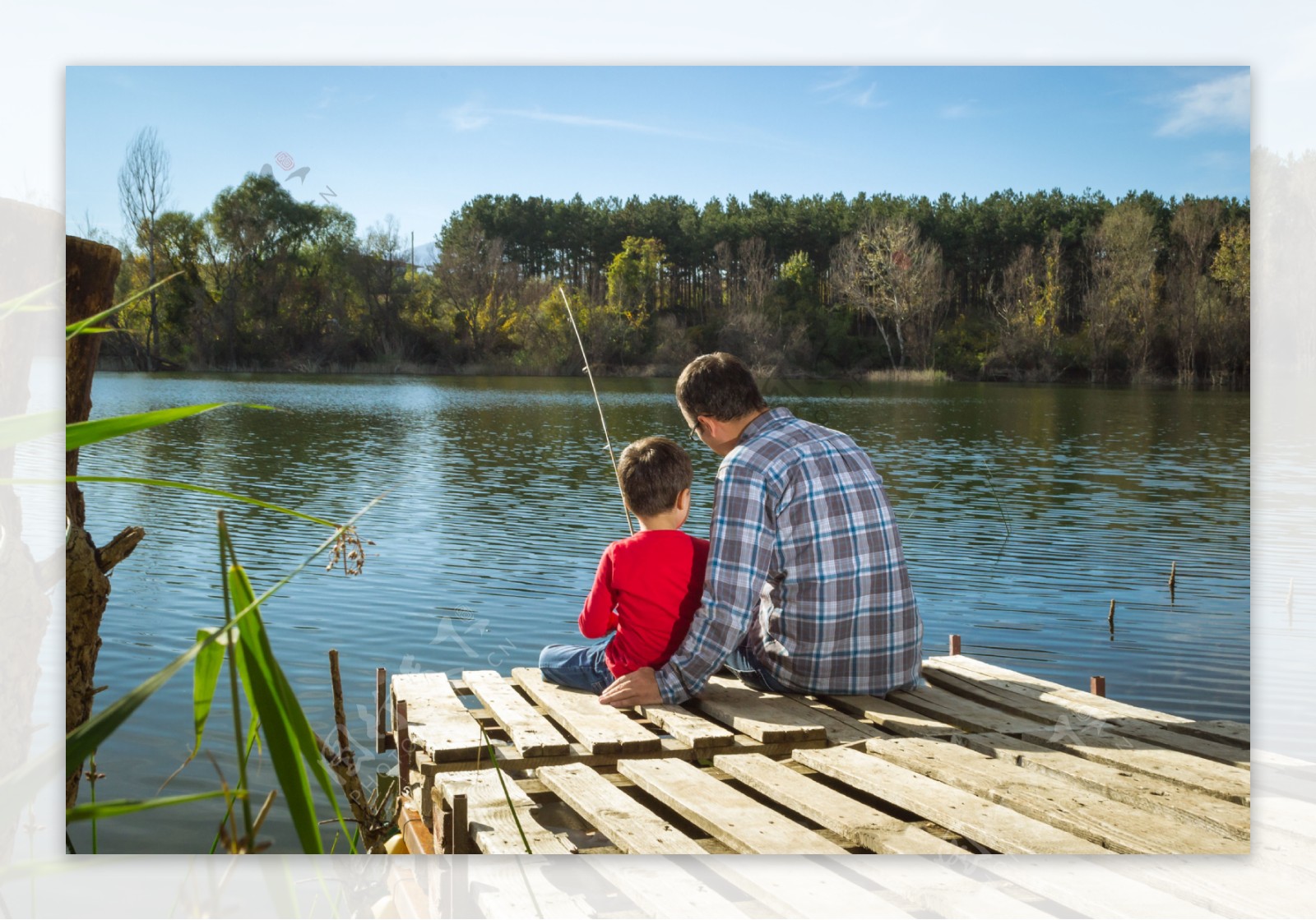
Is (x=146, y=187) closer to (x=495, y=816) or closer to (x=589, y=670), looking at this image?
(x=589, y=670)

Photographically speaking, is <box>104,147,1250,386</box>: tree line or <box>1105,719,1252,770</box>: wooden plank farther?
<box>104,147,1250,386</box>: tree line

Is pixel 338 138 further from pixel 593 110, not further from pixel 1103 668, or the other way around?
pixel 1103 668

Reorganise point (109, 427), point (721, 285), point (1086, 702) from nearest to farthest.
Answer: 1. point (109, 427)
2. point (1086, 702)
3. point (721, 285)

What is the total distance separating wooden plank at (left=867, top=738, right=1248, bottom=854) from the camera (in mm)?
2418

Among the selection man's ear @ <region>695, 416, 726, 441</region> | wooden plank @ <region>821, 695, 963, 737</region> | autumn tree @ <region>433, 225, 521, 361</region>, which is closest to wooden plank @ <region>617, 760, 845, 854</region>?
wooden plank @ <region>821, 695, 963, 737</region>

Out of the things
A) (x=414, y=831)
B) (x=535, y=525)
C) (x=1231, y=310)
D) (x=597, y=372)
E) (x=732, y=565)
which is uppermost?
(x=1231, y=310)

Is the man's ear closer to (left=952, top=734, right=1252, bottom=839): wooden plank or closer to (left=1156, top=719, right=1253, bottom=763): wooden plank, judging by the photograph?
(left=952, top=734, right=1252, bottom=839): wooden plank

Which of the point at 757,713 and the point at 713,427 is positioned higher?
the point at 713,427

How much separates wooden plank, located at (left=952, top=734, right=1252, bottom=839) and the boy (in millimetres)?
865

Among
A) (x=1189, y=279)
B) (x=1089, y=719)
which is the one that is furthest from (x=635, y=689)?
(x=1189, y=279)

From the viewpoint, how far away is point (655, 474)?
303cm

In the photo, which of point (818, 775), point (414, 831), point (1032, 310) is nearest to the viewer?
point (818, 775)

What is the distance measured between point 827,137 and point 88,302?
2.51m

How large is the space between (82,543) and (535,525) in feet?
13.1
